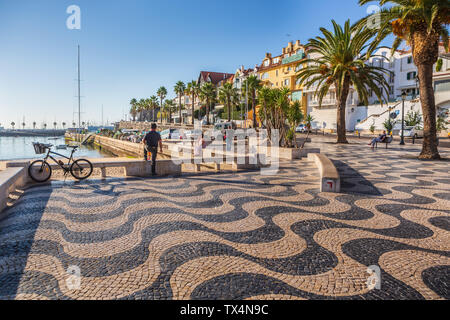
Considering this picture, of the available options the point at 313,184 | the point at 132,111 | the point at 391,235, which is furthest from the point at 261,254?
the point at 132,111

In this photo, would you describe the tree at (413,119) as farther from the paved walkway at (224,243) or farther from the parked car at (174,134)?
the paved walkway at (224,243)

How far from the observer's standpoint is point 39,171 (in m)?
8.62

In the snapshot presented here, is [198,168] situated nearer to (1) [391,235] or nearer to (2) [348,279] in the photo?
(1) [391,235]

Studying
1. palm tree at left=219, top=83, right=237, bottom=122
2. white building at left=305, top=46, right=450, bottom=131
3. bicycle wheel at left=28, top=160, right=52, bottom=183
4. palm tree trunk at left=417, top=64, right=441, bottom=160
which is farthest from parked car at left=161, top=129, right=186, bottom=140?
bicycle wheel at left=28, top=160, right=52, bottom=183

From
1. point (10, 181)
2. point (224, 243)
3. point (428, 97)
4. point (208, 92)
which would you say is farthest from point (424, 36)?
point (208, 92)

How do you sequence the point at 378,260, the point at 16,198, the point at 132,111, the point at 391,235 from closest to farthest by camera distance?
the point at 378,260, the point at 391,235, the point at 16,198, the point at 132,111

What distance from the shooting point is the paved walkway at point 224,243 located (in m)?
3.10

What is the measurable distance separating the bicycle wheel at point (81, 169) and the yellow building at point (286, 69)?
1990 inches

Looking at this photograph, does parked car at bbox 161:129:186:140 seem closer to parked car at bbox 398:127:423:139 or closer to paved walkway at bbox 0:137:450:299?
parked car at bbox 398:127:423:139

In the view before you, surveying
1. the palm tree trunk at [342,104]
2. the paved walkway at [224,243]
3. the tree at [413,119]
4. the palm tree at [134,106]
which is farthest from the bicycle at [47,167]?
the palm tree at [134,106]

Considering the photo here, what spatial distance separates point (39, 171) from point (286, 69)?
58630 mm

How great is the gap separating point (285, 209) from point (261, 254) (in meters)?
2.26
